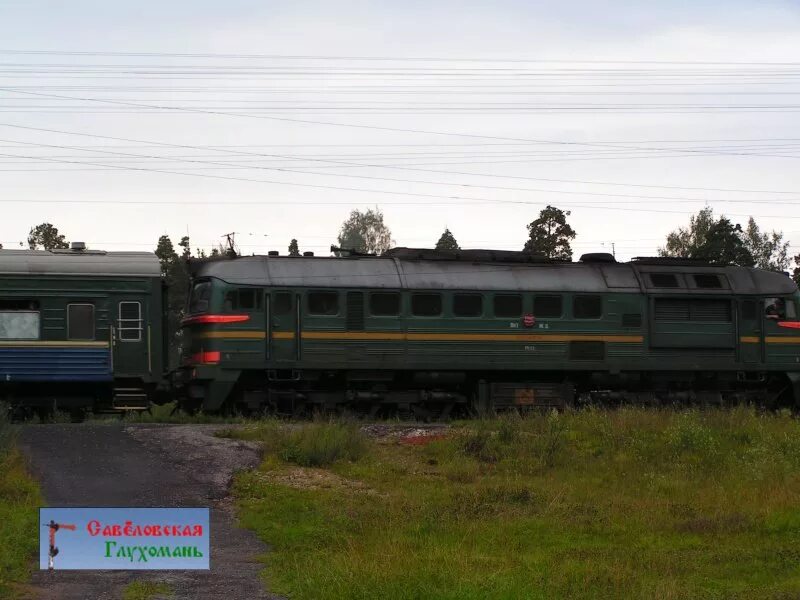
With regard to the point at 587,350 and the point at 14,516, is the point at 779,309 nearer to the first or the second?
the point at 587,350

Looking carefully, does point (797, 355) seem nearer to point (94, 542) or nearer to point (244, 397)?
point (244, 397)

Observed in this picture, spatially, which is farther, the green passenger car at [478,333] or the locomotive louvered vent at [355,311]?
the locomotive louvered vent at [355,311]

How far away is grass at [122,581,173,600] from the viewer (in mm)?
10157

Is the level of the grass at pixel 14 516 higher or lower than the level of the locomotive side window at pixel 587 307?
lower

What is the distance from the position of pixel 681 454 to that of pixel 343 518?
8.94 meters

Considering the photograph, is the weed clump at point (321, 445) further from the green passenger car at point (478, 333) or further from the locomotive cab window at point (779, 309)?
the locomotive cab window at point (779, 309)

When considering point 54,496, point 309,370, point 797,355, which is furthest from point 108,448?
point 797,355

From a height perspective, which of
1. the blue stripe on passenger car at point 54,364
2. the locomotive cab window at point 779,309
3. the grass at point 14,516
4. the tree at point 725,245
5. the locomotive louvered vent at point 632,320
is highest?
the tree at point 725,245

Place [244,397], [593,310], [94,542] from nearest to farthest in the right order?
[94,542], [244,397], [593,310]

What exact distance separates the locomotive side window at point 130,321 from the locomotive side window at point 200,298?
1.58m

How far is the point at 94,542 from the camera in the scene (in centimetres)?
831

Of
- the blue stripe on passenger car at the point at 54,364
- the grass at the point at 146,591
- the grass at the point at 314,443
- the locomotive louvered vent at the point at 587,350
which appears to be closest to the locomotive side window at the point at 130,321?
the blue stripe on passenger car at the point at 54,364

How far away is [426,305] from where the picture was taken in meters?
28.7

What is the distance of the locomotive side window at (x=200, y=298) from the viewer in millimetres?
27531
